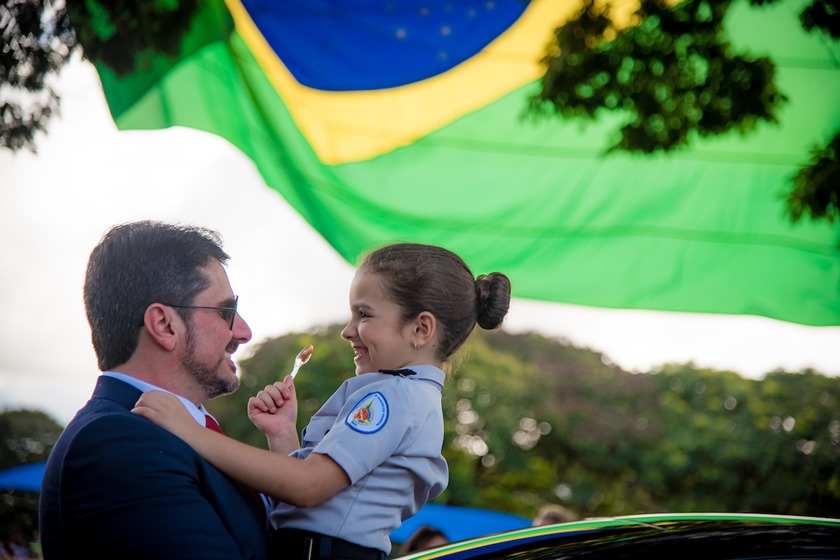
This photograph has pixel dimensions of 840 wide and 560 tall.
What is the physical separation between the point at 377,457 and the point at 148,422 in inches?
19.1

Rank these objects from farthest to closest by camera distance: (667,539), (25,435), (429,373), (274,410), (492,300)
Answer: (25,435), (492,300), (274,410), (429,373), (667,539)

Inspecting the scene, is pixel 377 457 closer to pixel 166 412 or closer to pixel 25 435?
pixel 166 412

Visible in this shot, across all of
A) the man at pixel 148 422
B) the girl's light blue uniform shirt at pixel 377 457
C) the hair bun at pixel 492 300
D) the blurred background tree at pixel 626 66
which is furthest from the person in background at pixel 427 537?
the man at pixel 148 422

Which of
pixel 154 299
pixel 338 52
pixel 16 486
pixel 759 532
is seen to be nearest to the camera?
pixel 759 532

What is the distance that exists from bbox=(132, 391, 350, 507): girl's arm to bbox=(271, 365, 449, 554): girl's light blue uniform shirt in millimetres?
82

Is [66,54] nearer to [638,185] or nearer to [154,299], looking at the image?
[638,185]

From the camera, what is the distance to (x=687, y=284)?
5406 mm

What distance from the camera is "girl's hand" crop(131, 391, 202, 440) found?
6.75 feet

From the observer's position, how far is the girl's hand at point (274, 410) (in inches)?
102

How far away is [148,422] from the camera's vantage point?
2.02m

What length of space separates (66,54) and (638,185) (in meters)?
3.06

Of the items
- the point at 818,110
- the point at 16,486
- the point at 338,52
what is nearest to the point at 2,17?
the point at 338,52

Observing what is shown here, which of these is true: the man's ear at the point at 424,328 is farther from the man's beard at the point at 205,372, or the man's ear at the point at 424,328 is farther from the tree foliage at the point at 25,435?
the tree foliage at the point at 25,435

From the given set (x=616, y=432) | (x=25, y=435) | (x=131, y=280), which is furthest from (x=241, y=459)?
(x=616, y=432)
